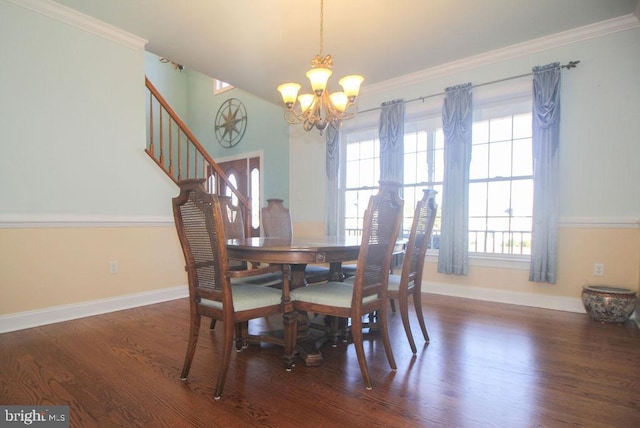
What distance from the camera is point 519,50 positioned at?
3479 mm

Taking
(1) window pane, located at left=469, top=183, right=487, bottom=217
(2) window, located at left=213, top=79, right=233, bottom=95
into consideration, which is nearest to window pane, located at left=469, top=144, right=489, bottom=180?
(1) window pane, located at left=469, top=183, right=487, bottom=217

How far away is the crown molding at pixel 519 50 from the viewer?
3.02m

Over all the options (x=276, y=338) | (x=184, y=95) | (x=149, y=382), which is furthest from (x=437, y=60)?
(x=184, y=95)

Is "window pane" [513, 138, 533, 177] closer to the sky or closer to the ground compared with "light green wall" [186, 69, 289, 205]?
closer to the ground

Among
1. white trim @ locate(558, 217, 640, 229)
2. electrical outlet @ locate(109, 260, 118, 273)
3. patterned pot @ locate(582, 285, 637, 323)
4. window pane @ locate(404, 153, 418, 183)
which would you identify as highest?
window pane @ locate(404, 153, 418, 183)

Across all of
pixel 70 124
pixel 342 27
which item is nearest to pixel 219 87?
pixel 70 124

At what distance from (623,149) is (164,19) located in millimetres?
4316

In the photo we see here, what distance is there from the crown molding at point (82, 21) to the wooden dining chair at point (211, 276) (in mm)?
2510

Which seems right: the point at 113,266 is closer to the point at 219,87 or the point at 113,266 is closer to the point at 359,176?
the point at 359,176

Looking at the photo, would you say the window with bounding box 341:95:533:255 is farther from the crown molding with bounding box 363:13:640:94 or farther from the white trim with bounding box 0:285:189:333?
the white trim with bounding box 0:285:189:333

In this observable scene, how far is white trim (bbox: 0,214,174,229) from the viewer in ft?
8.81

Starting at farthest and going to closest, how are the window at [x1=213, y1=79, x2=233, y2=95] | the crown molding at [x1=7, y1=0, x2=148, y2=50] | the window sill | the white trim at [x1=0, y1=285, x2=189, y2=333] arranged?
the window at [x1=213, y1=79, x2=233, y2=95], the window sill, the crown molding at [x1=7, y1=0, x2=148, y2=50], the white trim at [x1=0, y1=285, x2=189, y2=333]

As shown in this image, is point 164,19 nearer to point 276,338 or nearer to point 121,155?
point 121,155

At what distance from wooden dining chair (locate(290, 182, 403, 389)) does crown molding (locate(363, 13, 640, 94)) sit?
274 cm
